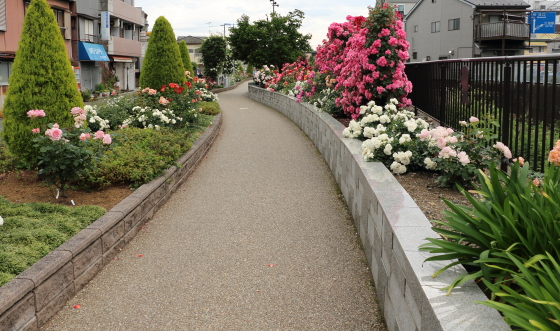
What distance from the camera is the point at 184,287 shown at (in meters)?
4.66

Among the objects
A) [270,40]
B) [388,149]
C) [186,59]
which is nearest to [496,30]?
[270,40]

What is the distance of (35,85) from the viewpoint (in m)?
7.37

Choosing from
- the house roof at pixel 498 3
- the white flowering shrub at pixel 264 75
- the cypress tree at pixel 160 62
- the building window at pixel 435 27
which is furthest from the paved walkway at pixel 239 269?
the building window at pixel 435 27

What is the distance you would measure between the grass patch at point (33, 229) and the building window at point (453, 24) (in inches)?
1622

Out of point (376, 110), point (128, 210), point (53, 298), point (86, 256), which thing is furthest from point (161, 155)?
point (53, 298)

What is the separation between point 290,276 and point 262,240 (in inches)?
41.1

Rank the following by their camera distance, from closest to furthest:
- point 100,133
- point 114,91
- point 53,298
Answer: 1. point 53,298
2. point 100,133
3. point 114,91

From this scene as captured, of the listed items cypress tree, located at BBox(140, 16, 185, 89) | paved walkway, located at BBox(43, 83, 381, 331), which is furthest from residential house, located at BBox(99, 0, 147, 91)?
paved walkway, located at BBox(43, 83, 381, 331)

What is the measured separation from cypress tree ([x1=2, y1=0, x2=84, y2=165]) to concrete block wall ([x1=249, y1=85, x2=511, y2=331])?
3.98 meters

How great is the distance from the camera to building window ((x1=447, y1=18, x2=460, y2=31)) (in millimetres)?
42250

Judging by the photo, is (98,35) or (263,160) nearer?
(263,160)

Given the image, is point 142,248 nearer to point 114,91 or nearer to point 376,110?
point 376,110

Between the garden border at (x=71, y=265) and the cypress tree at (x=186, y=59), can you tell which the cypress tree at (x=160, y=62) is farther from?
the cypress tree at (x=186, y=59)

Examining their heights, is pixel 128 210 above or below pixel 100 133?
below
